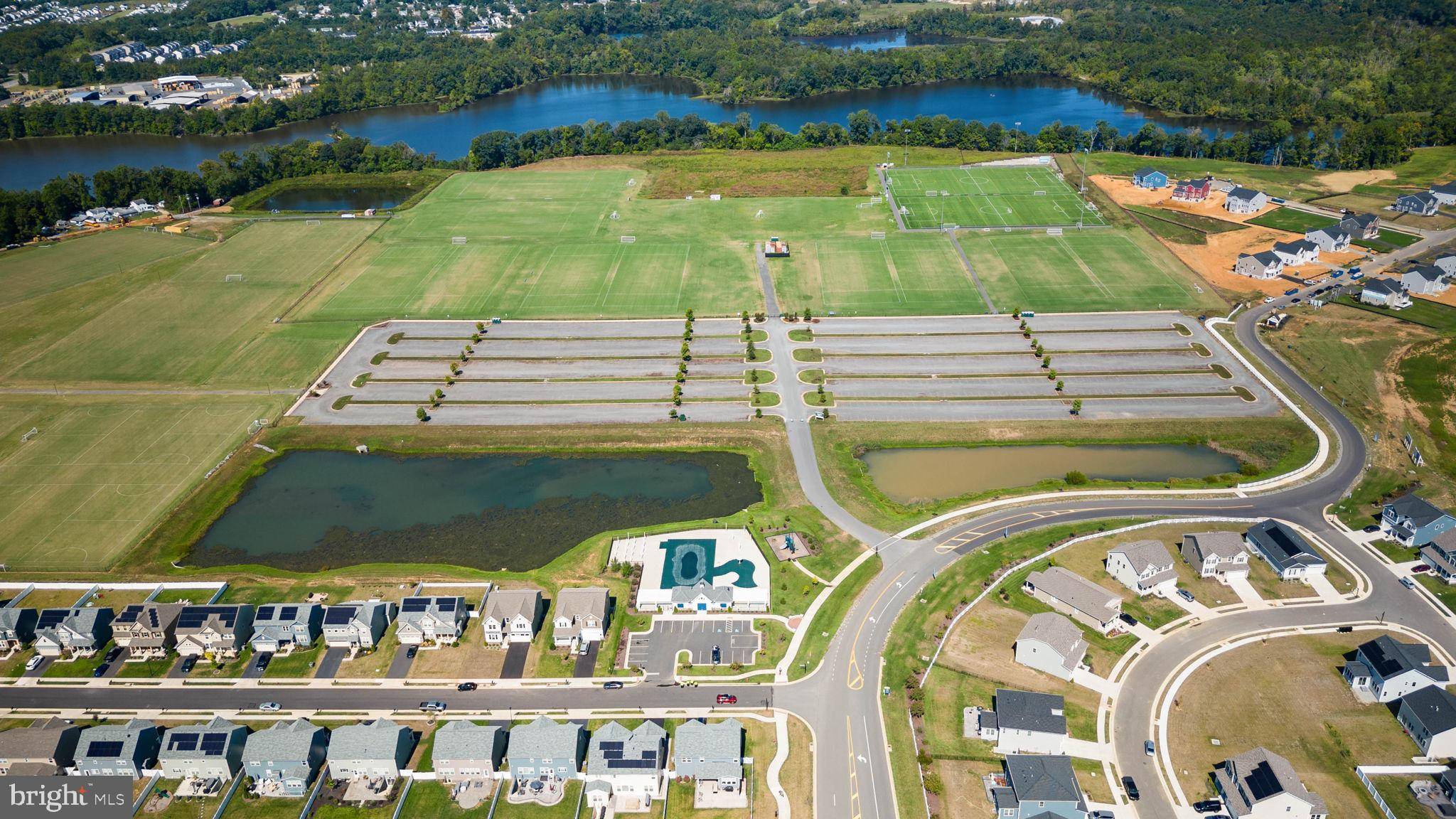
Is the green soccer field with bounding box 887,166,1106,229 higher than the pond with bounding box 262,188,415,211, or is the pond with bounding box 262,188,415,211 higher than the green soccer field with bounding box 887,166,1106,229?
the green soccer field with bounding box 887,166,1106,229

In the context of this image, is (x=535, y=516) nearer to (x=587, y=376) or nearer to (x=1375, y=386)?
(x=587, y=376)

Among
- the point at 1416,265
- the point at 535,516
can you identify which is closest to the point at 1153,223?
the point at 1416,265

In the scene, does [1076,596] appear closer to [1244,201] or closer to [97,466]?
[97,466]

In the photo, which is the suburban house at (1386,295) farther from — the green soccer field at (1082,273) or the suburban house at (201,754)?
Result: the suburban house at (201,754)

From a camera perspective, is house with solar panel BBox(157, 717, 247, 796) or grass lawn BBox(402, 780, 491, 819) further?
house with solar panel BBox(157, 717, 247, 796)

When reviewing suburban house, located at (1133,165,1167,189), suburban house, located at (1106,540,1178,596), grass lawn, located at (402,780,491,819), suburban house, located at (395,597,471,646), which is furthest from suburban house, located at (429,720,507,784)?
suburban house, located at (1133,165,1167,189)

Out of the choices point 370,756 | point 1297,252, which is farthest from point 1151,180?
point 370,756

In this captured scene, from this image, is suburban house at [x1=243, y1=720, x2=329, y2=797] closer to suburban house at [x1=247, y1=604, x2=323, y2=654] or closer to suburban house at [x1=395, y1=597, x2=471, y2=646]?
suburban house at [x1=247, y1=604, x2=323, y2=654]
